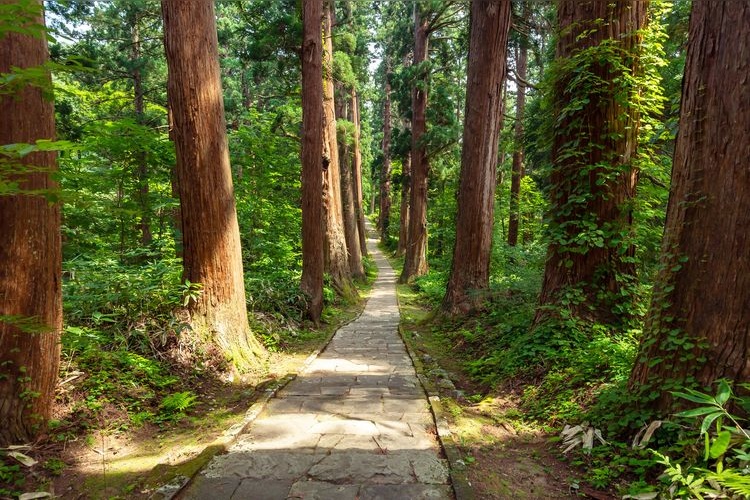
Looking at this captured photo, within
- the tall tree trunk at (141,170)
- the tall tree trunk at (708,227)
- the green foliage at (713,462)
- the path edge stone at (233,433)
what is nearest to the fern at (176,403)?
the path edge stone at (233,433)

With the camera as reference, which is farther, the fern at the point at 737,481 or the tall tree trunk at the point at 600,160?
the tall tree trunk at the point at 600,160

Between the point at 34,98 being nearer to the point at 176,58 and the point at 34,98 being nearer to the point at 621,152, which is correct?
the point at 176,58

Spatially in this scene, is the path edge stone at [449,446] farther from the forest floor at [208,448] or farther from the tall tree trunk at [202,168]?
the tall tree trunk at [202,168]

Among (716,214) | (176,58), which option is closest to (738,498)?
(716,214)

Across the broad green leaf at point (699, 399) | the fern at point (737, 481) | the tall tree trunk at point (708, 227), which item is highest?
the tall tree trunk at point (708, 227)

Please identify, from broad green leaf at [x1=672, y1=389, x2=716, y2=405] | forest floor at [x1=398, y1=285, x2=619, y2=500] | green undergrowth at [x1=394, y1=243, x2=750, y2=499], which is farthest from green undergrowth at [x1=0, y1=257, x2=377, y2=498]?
broad green leaf at [x1=672, y1=389, x2=716, y2=405]

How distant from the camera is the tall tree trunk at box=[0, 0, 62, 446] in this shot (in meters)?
3.30

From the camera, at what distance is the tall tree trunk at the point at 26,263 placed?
10.8 ft

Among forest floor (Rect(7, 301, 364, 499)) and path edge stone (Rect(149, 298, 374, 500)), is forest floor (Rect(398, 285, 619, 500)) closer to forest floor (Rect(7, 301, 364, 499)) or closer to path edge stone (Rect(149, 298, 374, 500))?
path edge stone (Rect(149, 298, 374, 500))

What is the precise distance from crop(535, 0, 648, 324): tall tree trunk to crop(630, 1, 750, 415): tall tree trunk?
5.46ft

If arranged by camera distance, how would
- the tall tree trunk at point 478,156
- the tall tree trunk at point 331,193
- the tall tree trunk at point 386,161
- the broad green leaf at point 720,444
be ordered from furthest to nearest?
the tall tree trunk at point 386,161
the tall tree trunk at point 331,193
the tall tree trunk at point 478,156
the broad green leaf at point 720,444

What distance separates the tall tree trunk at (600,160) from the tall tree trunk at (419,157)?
1119cm

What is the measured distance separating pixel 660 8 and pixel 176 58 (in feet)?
20.6

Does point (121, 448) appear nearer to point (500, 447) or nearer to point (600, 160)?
point (500, 447)
